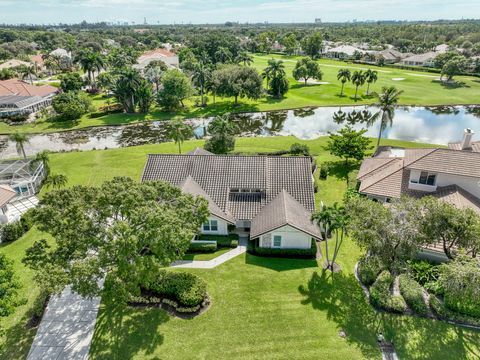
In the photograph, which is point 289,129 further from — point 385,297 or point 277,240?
point 385,297

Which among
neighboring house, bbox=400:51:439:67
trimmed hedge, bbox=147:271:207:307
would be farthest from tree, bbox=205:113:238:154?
neighboring house, bbox=400:51:439:67

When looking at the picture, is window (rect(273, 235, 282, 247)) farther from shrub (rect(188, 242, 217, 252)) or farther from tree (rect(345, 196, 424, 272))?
tree (rect(345, 196, 424, 272))

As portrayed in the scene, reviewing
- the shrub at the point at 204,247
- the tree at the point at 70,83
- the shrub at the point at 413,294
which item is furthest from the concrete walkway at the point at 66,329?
the tree at the point at 70,83

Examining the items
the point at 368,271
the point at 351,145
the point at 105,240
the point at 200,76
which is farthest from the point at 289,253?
the point at 200,76

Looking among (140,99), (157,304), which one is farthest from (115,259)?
(140,99)

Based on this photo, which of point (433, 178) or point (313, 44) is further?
point (313, 44)

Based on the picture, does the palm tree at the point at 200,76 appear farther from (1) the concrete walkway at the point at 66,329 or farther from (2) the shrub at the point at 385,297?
(2) the shrub at the point at 385,297
